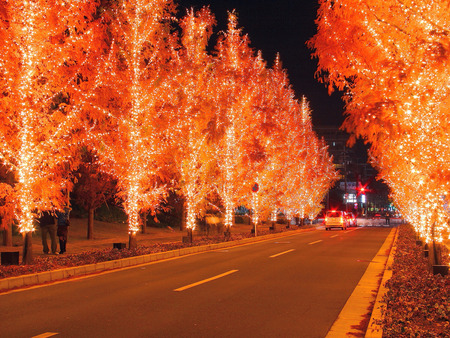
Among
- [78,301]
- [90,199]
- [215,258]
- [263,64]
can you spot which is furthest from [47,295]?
[263,64]

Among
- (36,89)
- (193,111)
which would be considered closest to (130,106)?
(193,111)

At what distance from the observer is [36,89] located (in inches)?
465

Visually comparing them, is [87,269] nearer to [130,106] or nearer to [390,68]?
[130,106]

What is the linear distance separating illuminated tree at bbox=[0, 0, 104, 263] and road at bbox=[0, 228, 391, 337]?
110 inches

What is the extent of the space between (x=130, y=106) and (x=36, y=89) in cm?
503

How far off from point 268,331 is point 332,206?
7359 cm

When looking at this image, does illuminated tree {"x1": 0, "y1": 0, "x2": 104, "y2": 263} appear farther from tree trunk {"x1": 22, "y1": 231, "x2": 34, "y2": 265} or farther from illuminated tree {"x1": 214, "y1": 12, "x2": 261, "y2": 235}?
illuminated tree {"x1": 214, "y1": 12, "x2": 261, "y2": 235}

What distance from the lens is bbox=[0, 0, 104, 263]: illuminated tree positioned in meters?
11.3

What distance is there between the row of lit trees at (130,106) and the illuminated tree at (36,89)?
3 cm

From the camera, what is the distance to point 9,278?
9.55 metres

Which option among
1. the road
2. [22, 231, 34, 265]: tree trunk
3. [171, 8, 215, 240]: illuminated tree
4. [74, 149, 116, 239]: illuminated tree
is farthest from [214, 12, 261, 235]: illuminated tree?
[22, 231, 34, 265]: tree trunk

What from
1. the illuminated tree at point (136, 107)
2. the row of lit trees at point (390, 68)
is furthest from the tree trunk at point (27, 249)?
the row of lit trees at point (390, 68)

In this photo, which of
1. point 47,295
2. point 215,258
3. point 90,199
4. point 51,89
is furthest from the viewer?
point 90,199

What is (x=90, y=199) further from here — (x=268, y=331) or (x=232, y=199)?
(x=268, y=331)
